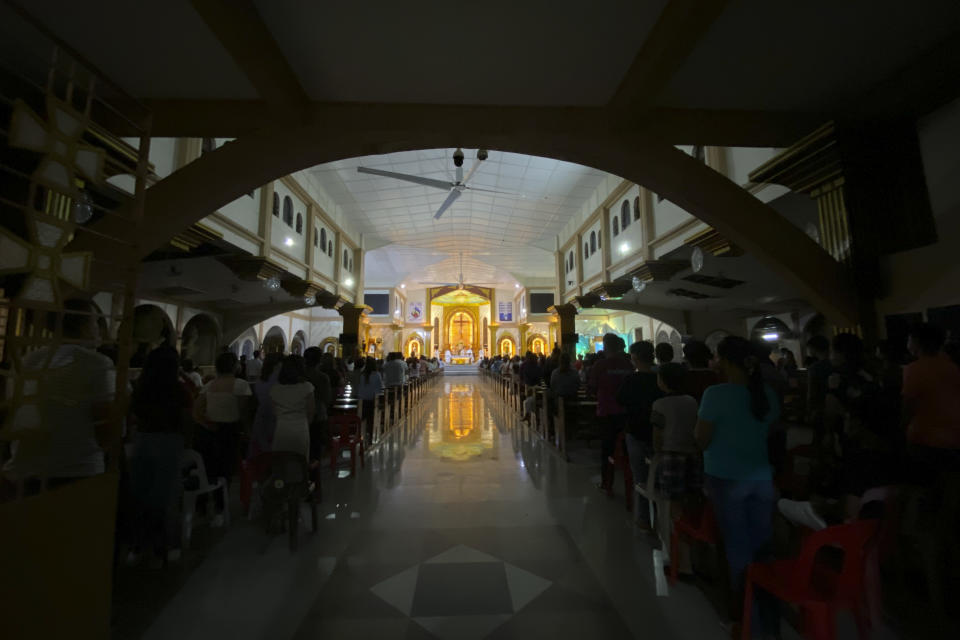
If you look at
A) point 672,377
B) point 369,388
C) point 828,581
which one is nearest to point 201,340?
point 369,388

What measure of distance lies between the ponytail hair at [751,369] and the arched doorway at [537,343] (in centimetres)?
2550

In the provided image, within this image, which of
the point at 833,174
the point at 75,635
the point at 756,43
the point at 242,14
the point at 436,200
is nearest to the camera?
the point at 75,635

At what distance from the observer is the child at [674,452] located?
2342 mm

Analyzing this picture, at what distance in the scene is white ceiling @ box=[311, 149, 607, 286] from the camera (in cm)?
1148

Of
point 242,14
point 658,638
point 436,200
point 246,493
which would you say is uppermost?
point 436,200

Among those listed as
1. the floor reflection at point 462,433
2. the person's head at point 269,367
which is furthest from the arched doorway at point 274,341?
the person's head at point 269,367

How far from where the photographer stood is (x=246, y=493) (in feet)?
11.3

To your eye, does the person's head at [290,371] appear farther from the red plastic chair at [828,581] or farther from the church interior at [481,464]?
the red plastic chair at [828,581]

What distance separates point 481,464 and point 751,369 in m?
3.70

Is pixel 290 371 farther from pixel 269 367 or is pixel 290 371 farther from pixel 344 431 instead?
pixel 344 431

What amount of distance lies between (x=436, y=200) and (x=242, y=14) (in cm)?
1257

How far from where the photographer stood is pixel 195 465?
3.02m

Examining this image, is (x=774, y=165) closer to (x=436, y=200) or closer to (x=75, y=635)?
(x=75, y=635)

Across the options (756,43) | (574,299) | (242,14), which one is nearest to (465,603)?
(242,14)
